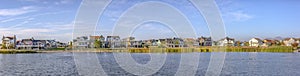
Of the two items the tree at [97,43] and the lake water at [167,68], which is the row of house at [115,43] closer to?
the tree at [97,43]

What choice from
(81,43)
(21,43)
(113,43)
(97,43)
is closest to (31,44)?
(21,43)

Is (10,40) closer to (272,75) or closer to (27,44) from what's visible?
(27,44)

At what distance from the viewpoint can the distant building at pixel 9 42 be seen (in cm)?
10518

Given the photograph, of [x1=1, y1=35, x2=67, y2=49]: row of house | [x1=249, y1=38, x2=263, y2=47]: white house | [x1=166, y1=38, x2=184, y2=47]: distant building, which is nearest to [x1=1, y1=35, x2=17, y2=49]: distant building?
[x1=1, y1=35, x2=67, y2=49]: row of house

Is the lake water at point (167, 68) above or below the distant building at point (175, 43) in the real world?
below

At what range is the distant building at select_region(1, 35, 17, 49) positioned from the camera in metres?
105

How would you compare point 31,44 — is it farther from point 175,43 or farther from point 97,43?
point 175,43

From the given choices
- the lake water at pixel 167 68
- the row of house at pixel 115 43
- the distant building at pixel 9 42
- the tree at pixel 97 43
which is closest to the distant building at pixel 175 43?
the row of house at pixel 115 43

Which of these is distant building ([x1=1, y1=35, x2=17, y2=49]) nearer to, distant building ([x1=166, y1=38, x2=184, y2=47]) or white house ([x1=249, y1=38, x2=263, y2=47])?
distant building ([x1=166, y1=38, x2=184, y2=47])

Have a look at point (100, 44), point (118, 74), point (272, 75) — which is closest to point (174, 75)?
A: point (118, 74)

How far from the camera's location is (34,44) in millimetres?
109000

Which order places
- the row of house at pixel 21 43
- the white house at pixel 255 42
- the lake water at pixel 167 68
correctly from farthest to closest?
1. the white house at pixel 255 42
2. the row of house at pixel 21 43
3. the lake water at pixel 167 68

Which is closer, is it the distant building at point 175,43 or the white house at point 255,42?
the distant building at point 175,43

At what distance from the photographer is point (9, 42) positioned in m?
108
